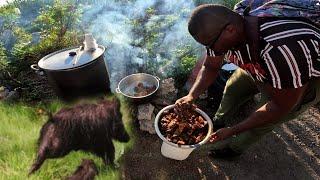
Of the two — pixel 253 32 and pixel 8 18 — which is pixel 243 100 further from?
pixel 8 18

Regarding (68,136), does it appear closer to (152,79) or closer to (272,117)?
(152,79)

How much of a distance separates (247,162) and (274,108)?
4.70 feet

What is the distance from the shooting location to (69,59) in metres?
4.29

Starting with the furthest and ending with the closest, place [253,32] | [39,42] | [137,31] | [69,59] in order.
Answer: [137,31] → [39,42] → [69,59] → [253,32]

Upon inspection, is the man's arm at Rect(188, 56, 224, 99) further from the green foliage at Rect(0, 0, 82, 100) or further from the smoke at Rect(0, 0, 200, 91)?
the green foliage at Rect(0, 0, 82, 100)

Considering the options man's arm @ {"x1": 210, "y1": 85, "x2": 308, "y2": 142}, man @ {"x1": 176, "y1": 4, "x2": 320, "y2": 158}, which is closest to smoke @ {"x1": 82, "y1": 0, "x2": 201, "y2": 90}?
man's arm @ {"x1": 210, "y1": 85, "x2": 308, "y2": 142}

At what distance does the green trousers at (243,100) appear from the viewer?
3.27 metres

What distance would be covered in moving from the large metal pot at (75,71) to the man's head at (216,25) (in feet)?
6.57

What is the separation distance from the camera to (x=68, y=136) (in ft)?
13.3

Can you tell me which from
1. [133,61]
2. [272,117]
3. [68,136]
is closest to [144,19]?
[133,61]

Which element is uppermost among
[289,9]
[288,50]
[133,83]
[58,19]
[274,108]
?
[289,9]

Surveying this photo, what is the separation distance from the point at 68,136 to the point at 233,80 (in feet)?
6.79

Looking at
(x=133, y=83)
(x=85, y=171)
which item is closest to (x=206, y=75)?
(x=133, y=83)

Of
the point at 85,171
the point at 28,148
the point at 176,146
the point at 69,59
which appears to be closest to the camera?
the point at 176,146
